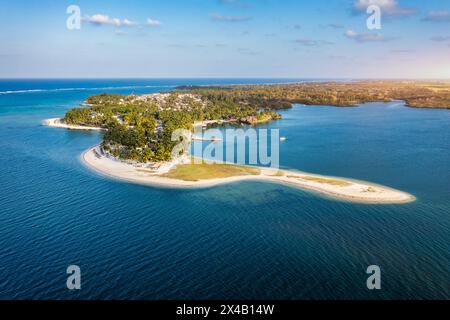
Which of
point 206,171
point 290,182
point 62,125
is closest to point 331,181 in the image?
point 290,182

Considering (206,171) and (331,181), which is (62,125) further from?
(331,181)

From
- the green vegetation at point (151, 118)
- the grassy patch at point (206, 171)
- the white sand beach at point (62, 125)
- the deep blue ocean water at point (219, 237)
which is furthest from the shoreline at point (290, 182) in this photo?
the white sand beach at point (62, 125)

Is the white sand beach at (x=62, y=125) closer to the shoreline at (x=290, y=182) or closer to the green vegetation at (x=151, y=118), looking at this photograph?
the green vegetation at (x=151, y=118)

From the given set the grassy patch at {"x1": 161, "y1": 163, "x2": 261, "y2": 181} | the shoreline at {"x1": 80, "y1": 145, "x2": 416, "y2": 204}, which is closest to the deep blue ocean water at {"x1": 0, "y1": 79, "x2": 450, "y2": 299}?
the shoreline at {"x1": 80, "y1": 145, "x2": 416, "y2": 204}

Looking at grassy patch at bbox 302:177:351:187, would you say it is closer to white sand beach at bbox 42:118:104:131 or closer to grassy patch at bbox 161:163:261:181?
grassy patch at bbox 161:163:261:181
